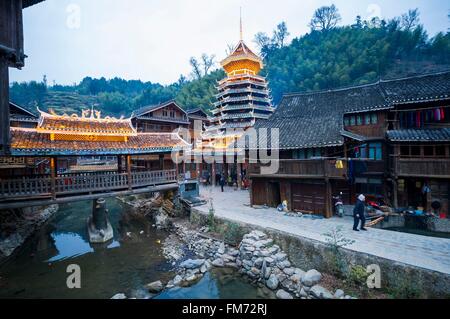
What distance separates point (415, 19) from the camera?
5619 centimetres

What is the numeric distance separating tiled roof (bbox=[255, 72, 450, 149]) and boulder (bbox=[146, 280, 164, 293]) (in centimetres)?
1123

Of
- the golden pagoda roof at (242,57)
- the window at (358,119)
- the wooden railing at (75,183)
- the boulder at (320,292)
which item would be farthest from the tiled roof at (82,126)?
the window at (358,119)

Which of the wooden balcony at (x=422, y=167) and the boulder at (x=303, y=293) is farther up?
the wooden balcony at (x=422, y=167)

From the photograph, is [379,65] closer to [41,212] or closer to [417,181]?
[417,181]

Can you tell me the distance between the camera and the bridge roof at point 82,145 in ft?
41.2

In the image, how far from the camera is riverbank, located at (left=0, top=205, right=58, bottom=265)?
1456 cm

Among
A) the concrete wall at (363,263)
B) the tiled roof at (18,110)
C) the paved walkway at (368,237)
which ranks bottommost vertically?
the concrete wall at (363,263)

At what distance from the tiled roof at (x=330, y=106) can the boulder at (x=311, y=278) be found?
784cm

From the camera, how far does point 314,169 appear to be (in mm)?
15047

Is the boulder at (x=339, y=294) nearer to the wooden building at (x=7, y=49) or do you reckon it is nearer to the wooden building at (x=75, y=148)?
the wooden building at (x=75, y=148)

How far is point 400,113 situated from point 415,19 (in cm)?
6040

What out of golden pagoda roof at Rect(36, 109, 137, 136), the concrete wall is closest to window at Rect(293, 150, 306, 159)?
the concrete wall

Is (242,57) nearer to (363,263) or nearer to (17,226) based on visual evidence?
(363,263)

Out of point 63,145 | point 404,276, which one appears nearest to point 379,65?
point 404,276
